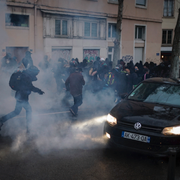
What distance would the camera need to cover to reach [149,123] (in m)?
4.11

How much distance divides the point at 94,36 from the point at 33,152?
50.5 ft

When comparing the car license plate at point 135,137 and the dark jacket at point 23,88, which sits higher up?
the dark jacket at point 23,88

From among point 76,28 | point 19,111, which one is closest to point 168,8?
point 76,28

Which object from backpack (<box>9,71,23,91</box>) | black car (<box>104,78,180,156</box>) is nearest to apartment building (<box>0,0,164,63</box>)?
backpack (<box>9,71,23,91</box>)

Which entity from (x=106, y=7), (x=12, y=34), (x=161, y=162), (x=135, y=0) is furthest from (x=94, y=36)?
(x=161, y=162)

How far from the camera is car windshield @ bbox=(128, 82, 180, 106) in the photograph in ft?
16.2

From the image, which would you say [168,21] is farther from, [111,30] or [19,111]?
[19,111]

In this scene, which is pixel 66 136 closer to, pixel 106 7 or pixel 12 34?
pixel 12 34

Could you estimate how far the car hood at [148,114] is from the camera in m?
4.10

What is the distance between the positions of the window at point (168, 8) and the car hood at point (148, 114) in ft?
→ 91.4

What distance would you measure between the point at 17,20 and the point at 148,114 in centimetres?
1330

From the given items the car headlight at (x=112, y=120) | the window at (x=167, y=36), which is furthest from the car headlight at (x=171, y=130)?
the window at (x=167, y=36)

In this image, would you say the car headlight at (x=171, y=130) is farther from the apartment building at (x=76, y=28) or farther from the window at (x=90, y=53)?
the window at (x=90, y=53)

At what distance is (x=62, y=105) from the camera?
8.87 m
